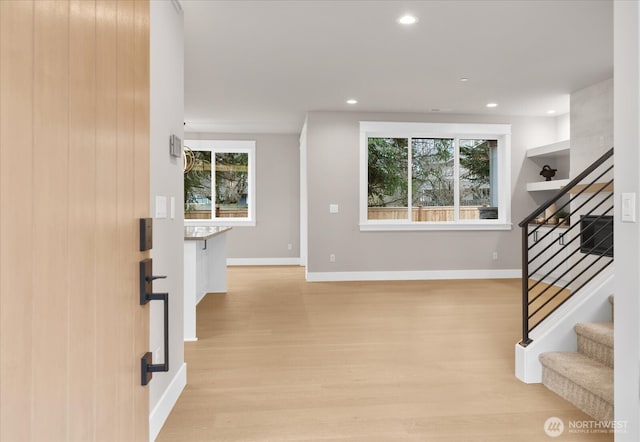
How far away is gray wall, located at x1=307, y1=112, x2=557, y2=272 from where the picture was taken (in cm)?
655

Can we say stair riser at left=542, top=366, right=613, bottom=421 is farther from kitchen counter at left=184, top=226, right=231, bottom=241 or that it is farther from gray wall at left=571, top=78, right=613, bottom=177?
gray wall at left=571, top=78, right=613, bottom=177

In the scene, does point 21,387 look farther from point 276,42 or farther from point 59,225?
point 276,42

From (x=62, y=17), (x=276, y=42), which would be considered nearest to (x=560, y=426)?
(x=62, y=17)

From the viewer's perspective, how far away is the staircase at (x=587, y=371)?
2188 millimetres

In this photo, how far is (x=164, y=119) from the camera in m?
2.28

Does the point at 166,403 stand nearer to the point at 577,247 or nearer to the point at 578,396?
the point at 578,396

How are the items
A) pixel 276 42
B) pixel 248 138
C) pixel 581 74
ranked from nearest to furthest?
pixel 276 42, pixel 581 74, pixel 248 138

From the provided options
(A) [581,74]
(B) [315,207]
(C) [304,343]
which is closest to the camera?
(C) [304,343]

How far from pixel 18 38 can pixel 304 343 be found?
3246mm
